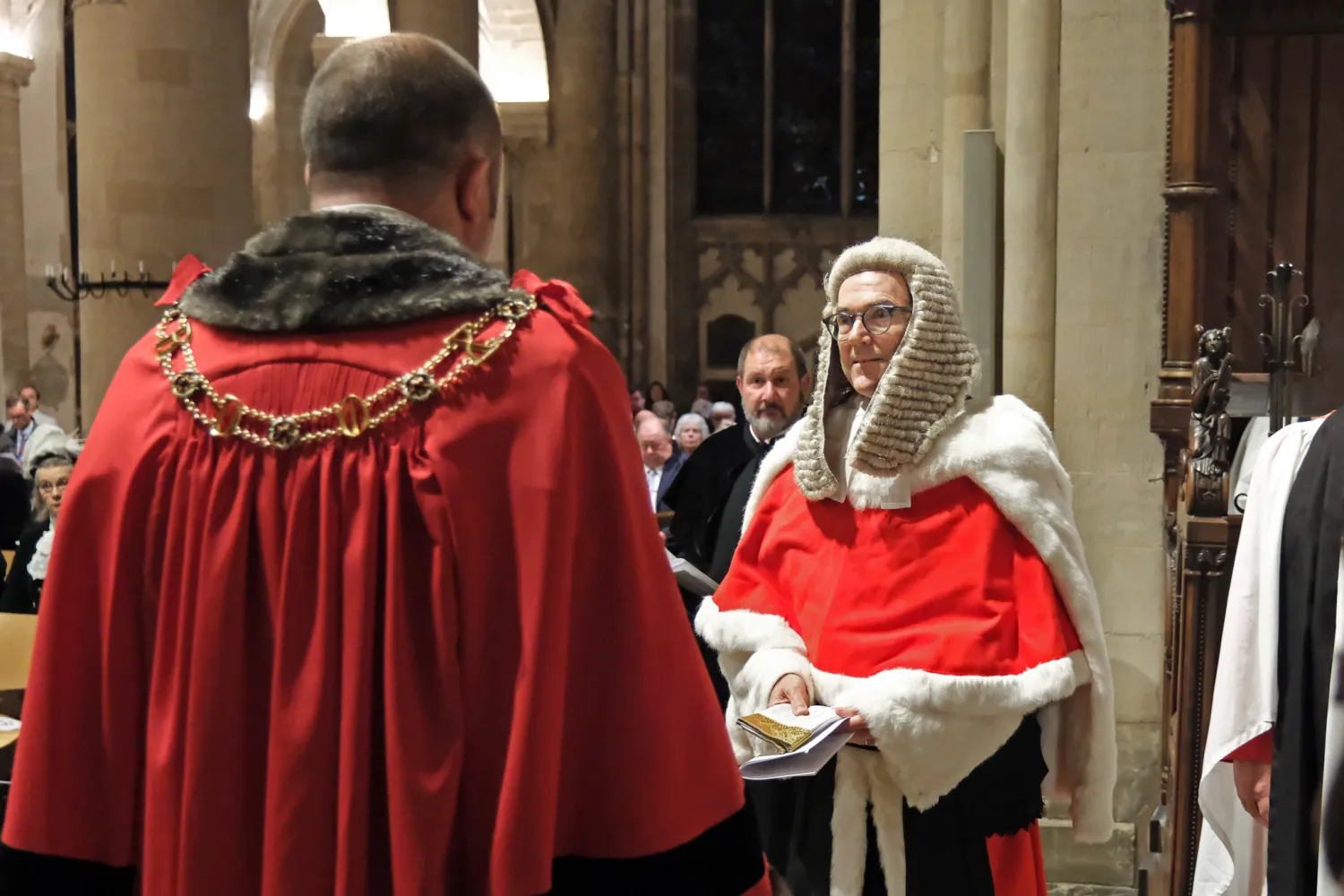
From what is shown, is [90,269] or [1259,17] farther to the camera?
[90,269]

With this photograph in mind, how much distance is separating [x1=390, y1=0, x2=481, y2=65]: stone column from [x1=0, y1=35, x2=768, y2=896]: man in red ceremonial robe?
7316mm

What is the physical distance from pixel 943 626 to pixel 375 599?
1.57 m

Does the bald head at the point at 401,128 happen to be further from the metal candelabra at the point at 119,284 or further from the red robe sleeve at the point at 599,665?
the metal candelabra at the point at 119,284

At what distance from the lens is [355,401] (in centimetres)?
142

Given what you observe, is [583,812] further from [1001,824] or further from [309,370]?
[1001,824]

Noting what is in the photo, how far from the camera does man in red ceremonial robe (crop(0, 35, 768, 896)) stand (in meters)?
1.39

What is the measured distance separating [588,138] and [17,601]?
37.1 ft

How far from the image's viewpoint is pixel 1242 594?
2.50m

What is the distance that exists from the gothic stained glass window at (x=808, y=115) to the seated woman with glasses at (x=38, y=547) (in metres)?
13.2

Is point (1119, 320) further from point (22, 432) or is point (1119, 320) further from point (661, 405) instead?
point (22, 432)

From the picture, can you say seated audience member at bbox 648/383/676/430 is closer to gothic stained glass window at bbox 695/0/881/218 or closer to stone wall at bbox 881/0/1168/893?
gothic stained glass window at bbox 695/0/881/218

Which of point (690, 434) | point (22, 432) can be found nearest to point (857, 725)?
point (690, 434)

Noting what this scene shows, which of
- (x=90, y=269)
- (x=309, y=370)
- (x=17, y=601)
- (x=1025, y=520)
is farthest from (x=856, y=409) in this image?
(x=90, y=269)

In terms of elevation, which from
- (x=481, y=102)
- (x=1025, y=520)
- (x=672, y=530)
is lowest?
(x=672, y=530)
